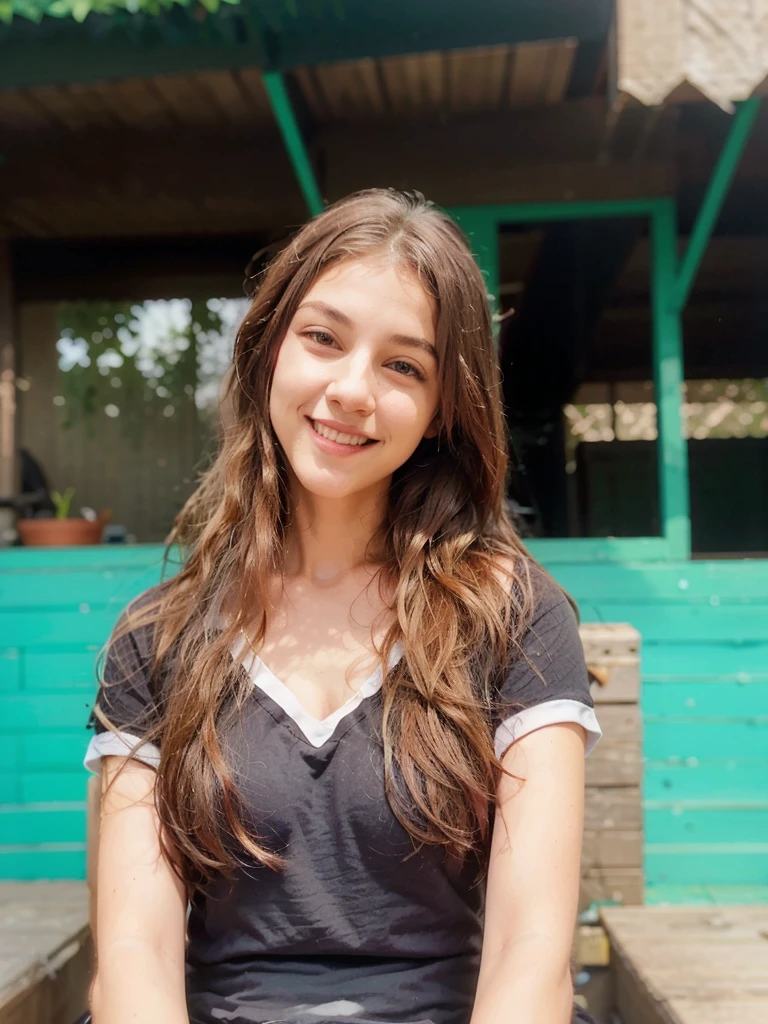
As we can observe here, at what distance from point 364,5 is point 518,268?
1.15 m

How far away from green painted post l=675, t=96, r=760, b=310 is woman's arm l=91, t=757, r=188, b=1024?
7.07 feet

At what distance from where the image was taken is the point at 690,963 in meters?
1.57

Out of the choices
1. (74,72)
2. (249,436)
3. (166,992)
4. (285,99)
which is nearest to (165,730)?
(166,992)

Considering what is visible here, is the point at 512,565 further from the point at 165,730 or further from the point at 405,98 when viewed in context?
the point at 405,98

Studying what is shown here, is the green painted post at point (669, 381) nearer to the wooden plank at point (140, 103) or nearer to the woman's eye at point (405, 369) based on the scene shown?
the woman's eye at point (405, 369)

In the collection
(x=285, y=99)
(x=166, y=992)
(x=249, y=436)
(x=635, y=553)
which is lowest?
(x=166, y=992)

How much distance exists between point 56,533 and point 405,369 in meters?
2.20

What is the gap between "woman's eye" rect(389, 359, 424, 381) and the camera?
1189 millimetres

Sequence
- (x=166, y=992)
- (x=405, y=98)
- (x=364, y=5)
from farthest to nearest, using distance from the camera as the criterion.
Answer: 1. (x=405, y=98)
2. (x=364, y=5)
3. (x=166, y=992)

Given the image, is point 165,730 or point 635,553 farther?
Result: point 635,553

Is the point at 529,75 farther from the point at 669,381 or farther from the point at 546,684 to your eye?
the point at 546,684

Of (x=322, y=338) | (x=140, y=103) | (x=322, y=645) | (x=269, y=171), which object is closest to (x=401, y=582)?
(x=322, y=645)

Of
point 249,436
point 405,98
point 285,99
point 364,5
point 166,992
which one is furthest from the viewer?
point 405,98

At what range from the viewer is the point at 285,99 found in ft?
7.67
